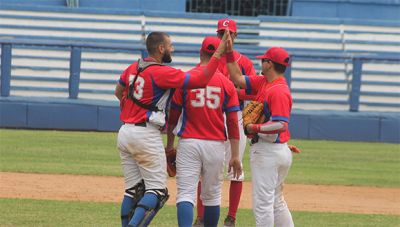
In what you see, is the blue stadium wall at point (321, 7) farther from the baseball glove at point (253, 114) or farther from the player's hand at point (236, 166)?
the baseball glove at point (253, 114)

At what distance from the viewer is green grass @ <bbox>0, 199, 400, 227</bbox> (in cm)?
1018

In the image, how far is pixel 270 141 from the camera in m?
8.53

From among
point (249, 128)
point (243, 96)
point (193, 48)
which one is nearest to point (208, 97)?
point (249, 128)

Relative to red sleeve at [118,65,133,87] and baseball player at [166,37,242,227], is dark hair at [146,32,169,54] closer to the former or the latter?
red sleeve at [118,65,133,87]

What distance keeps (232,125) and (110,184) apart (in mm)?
5075

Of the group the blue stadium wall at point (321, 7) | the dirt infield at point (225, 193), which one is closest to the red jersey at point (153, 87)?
the dirt infield at point (225, 193)

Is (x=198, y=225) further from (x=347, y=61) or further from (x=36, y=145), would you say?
(x=347, y=61)

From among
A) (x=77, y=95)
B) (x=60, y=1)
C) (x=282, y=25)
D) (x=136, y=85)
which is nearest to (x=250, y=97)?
(x=136, y=85)

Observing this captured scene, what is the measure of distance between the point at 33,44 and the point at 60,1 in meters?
6.91

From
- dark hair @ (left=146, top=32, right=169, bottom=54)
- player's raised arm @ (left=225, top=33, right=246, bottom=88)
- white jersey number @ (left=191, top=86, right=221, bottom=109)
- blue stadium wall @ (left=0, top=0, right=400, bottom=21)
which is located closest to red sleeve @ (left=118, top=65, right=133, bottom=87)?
dark hair @ (left=146, top=32, right=169, bottom=54)

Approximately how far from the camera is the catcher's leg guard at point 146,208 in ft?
27.5

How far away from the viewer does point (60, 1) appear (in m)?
28.5

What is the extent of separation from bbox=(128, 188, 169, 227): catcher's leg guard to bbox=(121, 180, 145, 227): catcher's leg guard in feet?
0.63

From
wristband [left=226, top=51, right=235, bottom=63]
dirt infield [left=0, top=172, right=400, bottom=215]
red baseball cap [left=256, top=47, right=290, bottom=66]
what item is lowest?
dirt infield [left=0, top=172, right=400, bottom=215]
